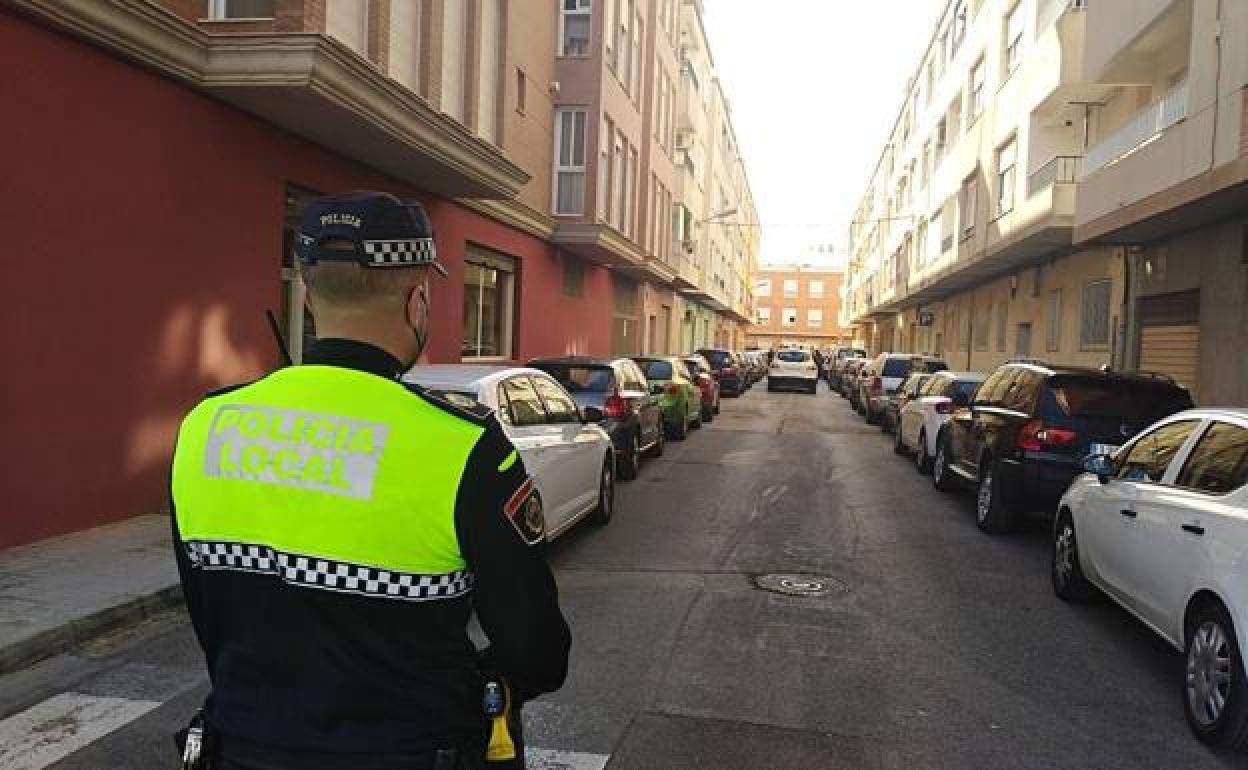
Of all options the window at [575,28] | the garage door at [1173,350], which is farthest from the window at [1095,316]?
the window at [575,28]

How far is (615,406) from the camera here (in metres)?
11.6

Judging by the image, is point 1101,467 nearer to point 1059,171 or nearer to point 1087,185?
point 1087,185

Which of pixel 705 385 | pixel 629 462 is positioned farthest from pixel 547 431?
pixel 705 385

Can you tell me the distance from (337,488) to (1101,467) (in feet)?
19.3

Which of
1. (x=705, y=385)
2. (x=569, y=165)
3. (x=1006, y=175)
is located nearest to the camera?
(x=569, y=165)

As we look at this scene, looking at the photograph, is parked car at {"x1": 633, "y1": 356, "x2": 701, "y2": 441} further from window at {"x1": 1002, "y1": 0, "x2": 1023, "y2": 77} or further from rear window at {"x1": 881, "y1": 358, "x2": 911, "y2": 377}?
window at {"x1": 1002, "y1": 0, "x2": 1023, "y2": 77}

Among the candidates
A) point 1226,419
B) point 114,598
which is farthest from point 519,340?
point 1226,419

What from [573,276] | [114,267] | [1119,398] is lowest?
[1119,398]

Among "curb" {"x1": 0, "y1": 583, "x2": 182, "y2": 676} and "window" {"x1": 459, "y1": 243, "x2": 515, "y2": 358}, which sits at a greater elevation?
"window" {"x1": 459, "y1": 243, "x2": 515, "y2": 358}

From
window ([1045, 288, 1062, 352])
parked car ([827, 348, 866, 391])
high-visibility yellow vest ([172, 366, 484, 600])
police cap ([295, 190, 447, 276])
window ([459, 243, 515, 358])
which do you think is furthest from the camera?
parked car ([827, 348, 866, 391])

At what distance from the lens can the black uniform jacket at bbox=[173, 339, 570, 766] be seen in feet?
5.16

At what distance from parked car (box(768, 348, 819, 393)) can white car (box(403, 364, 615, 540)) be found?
2855 centimetres

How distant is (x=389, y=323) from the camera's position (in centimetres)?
178

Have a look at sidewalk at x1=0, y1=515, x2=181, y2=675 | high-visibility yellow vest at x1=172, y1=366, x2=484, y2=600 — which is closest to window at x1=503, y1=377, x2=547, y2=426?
sidewalk at x1=0, y1=515, x2=181, y2=675
